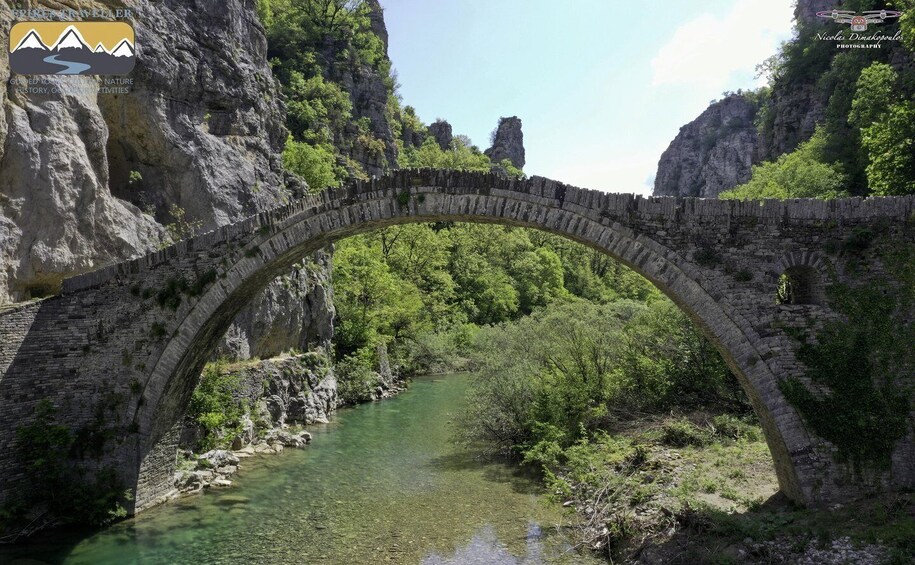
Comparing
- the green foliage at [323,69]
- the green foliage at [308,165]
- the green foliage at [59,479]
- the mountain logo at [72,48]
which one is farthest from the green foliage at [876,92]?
the green foliage at [323,69]

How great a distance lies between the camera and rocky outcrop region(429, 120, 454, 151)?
240ft

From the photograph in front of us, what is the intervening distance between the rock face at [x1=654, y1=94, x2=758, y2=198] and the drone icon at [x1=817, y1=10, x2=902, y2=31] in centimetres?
3442

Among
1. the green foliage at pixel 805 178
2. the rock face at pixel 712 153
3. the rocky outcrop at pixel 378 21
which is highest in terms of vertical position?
the rocky outcrop at pixel 378 21

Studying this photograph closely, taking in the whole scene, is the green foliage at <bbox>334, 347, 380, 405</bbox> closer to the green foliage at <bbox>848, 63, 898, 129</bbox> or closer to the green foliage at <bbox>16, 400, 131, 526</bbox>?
the green foliage at <bbox>16, 400, 131, 526</bbox>

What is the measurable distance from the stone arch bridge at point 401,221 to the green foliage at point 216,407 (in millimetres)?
1780

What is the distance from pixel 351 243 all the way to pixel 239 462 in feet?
70.5

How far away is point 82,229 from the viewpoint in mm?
12461

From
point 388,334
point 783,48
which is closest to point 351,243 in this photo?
point 388,334

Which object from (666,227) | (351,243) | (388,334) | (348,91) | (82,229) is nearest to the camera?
(666,227)

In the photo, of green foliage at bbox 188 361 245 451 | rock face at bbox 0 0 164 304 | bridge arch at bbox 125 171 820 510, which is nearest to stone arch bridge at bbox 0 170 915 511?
bridge arch at bbox 125 171 820 510

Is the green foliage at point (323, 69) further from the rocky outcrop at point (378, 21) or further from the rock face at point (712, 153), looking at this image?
the rock face at point (712, 153)

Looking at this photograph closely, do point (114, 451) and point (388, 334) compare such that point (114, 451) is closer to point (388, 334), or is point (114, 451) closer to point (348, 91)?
point (388, 334)

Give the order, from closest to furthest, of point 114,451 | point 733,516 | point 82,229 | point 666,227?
point 733,516 < point 666,227 < point 114,451 < point 82,229

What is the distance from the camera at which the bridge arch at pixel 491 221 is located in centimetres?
880
